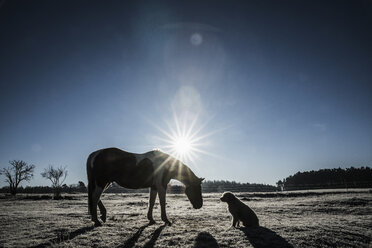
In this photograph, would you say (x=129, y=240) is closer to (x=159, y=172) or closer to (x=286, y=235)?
(x=159, y=172)

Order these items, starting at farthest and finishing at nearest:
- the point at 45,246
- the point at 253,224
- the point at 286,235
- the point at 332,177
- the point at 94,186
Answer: the point at 332,177 < the point at 253,224 < the point at 94,186 < the point at 286,235 < the point at 45,246

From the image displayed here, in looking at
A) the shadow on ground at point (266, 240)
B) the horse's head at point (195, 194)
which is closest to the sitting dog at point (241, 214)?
the horse's head at point (195, 194)

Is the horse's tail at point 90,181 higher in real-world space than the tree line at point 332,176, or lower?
higher

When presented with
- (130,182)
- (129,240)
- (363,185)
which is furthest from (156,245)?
(363,185)

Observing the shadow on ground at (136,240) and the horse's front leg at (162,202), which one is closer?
the shadow on ground at (136,240)

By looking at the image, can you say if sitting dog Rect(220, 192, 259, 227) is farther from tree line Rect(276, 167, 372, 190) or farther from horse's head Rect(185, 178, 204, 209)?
tree line Rect(276, 167, 372, 190)

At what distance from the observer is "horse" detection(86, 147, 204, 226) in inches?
203

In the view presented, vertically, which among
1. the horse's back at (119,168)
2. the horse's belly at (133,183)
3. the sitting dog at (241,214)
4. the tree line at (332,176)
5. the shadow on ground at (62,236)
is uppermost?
the horse's back at (119,168)

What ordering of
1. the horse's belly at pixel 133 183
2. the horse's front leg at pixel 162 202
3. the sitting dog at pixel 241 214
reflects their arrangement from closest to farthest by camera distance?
the horse's belly at pixel 133 183
the horse's front leg at pixel 162 202
the sitting dog at pixel 241 214

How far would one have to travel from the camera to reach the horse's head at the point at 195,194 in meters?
6.37

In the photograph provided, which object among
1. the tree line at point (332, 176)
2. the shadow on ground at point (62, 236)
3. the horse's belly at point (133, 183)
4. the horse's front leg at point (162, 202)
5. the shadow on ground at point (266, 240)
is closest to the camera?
the shadow on ground at point (62, 236)

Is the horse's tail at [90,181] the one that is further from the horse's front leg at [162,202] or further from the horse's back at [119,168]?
the horse's front leg at [162,202]

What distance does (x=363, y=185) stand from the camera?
4103 cm

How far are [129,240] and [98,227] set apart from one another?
160 centimetres
